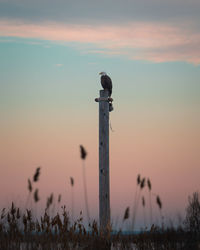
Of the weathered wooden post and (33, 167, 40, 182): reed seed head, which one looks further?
the weathered wooden post

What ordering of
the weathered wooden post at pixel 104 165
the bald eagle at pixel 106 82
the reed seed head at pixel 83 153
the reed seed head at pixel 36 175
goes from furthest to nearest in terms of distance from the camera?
the bald eagle at pixel 106 82 < the weathered wooden post at pixel 104 165 < the reed seed head at pixel 36 175 < the reed seed head at pixel 83 153

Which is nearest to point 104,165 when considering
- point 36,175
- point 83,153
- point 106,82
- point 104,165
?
point 104,165

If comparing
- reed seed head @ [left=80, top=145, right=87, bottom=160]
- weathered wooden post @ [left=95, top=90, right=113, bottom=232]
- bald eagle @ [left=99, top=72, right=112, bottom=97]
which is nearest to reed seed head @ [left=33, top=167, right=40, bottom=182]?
reed seed head @ [left=80, top=145, right=87, bottom=160]

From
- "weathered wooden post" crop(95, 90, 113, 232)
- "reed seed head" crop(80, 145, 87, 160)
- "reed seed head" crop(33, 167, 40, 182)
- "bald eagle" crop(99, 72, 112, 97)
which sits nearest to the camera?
"reed seed head" crop(80, 145, 87, 160)

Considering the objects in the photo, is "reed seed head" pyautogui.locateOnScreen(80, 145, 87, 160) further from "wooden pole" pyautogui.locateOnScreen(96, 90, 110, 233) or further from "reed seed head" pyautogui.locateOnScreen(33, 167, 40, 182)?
"wooden pole" pyautogui.locateOnScreen(96, 90, 110, 233)

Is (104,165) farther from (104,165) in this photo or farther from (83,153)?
(83,153)

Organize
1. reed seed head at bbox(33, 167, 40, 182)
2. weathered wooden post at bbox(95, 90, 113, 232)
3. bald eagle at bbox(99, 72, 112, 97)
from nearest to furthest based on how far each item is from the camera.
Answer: reed seed head at bbox(33, 167, 40, 182) < weathered wooden post at bbox(95, 90, 113, 232) < bald eagle at bbox(99, 72, 112, 97)

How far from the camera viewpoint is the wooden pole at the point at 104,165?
7980mm

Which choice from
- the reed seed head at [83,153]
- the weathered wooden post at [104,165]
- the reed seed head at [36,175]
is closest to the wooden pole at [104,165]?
the weathered wooden post at [104,165]

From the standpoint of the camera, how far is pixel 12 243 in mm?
5301

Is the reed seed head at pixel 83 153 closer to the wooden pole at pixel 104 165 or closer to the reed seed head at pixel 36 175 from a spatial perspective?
the reed seed head at pixel 36 175

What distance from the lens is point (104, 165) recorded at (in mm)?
8102

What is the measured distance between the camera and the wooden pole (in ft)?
26.2

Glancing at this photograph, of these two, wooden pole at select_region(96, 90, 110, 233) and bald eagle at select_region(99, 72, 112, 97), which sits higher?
bald eagle at select_region(99, 72, 112, 97)
